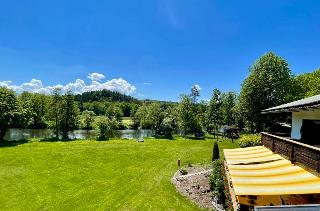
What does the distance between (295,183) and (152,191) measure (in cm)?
1667

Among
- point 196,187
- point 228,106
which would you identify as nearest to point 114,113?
point 228,106

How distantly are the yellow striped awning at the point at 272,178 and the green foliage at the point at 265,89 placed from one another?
42138 mm

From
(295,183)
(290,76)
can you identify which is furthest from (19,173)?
(290,76)

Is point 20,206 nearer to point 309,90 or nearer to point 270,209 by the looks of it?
point 270,209

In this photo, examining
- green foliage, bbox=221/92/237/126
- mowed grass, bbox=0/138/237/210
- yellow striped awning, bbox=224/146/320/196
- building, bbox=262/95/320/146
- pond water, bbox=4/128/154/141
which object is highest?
green foliage, bbox=221/92/237/126

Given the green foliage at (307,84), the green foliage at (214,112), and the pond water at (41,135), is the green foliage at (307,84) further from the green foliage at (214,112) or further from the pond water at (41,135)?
the pond water at (41,135)

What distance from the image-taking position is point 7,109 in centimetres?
5928

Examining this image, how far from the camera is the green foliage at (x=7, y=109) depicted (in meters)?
57.8

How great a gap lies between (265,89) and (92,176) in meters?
38.9

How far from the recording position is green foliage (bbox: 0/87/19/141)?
57781mm

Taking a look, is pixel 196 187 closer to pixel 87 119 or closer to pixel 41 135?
pixel 41 135

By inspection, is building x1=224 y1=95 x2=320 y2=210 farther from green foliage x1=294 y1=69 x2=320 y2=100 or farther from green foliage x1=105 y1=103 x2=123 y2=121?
green foliage x1=105 y1=103 x2=123 y2=121

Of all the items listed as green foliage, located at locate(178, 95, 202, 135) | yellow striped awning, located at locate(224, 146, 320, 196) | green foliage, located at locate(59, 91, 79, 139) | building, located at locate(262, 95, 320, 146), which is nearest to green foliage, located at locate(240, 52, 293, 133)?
green foliage, located at locate(178, 95, 202, 135)

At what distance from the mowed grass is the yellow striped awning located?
7.98 meters
